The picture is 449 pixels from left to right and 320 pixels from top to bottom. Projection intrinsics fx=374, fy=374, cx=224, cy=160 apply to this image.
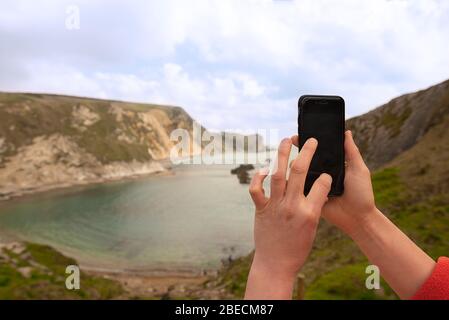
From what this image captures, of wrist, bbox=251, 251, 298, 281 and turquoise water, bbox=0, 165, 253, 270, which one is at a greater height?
wrist, bbox=251, 251, 298, 281

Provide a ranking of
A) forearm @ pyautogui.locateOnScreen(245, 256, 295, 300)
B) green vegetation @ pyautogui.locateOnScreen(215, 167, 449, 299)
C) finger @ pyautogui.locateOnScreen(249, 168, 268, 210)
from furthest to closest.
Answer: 1. green vegetation @ pyautogui.locateOnScreen(215, 167, 449, 299)
2. finger @ pyautogui.locateOnScreen(249, 168, 268, 210)
3. forearm @ pyautogui.locateOnScreen(245, 256, 295, 300)

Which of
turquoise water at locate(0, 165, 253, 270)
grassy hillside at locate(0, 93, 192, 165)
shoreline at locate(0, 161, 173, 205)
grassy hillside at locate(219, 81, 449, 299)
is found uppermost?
grassy hillside at locate(0, 93, 192, 165)

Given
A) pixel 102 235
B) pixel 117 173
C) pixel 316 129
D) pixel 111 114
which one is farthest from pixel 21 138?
pixel 316 129

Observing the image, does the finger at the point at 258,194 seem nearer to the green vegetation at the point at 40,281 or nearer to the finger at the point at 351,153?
the finger at the point at 351,153

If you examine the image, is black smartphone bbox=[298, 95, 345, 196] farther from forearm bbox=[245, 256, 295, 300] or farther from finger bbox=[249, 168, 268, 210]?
forearm bbox=[245, 256, 295, 300]

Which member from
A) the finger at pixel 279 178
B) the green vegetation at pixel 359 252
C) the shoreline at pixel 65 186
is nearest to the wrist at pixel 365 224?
the finger at pixel 279 178

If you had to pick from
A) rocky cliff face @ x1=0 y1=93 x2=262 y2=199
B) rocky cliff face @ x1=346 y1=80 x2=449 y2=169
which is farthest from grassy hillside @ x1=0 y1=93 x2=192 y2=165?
rocky cliff face @ x1=346 y1=80 x2=449 y2=169
